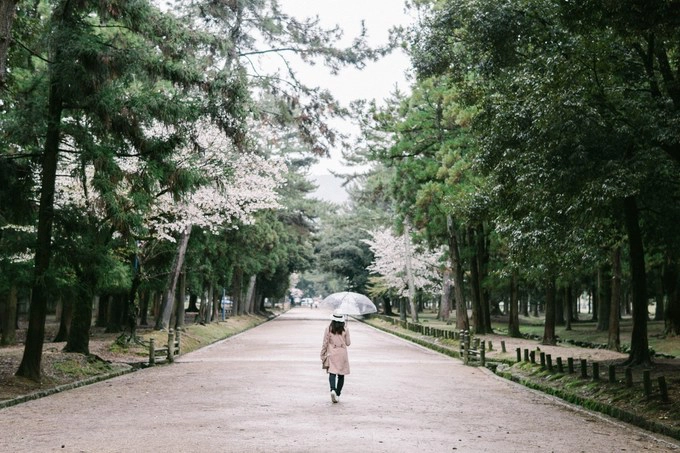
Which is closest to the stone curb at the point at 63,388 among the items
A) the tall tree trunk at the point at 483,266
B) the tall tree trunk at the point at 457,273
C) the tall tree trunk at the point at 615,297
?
the tall tree trunk at the point at 615,297

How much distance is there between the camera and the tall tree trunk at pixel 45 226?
47.1ft

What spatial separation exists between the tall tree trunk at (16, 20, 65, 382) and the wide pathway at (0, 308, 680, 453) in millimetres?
1318

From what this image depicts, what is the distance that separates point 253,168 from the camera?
105 ft

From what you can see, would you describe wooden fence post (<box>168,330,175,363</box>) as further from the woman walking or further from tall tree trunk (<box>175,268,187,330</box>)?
the woman walking

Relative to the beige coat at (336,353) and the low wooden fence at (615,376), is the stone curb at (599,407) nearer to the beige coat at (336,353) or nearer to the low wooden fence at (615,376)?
the low wooden fence at (615,376)

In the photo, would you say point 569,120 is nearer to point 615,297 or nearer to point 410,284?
point 615,297

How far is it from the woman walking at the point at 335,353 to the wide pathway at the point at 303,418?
1.40ft

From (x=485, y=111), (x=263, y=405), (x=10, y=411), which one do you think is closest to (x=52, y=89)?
(x=10, y=411)

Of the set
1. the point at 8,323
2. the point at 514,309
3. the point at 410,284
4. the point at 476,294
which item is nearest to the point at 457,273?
the point at 476,294

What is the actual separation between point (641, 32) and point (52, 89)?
12.0m

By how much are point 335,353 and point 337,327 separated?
47cm

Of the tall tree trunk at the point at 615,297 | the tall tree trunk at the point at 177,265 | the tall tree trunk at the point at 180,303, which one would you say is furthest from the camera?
the tall tree trunk at the point at 180,303

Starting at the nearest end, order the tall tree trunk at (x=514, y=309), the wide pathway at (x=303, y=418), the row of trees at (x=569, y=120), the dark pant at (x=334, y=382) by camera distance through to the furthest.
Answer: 1. the wide pathway at (x=303, y=418)
2. the dark pant at (x=334, y=382)
3. the row of trees at (x=569, y=120)
4. the tall tree trunk at (x=514, y=309)

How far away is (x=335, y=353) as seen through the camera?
12.1 m
